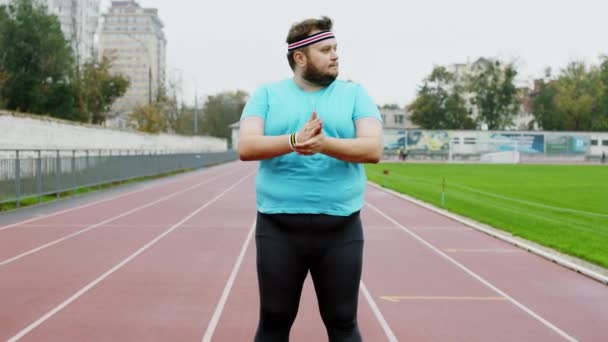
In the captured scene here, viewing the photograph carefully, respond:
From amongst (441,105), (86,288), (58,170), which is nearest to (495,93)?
(441,105)

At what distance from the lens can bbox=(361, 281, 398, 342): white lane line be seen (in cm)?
533

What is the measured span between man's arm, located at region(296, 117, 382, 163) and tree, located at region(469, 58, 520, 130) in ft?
289

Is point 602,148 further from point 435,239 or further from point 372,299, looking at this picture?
point 372,299

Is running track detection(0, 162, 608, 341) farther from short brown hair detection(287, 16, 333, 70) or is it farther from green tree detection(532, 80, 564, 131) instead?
green tree detection(532, 80, 564, 131)

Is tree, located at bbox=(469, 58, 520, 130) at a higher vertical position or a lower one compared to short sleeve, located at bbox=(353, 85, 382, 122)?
higher

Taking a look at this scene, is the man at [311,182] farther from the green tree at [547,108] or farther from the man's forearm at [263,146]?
the green tree at [547,108]

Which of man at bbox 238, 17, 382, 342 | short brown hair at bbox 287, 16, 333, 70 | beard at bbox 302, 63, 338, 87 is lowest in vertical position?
man at bbox 238, 17, 382, 342

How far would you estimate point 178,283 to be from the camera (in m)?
7.26

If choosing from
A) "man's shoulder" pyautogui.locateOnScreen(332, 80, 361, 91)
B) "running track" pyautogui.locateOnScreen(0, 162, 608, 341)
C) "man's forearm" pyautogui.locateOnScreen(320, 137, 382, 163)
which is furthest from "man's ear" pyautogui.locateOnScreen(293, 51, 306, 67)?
"running track" pyautogui.locateOnScreen(0, 162, 608, 341)

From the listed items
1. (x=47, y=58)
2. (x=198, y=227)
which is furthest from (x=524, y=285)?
(x=47, y=58)

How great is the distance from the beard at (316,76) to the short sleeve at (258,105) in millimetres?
179

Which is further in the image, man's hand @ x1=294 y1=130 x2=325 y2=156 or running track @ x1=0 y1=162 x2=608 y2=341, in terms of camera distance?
running track @ x1=0 y1=162 x2=608 y2=341

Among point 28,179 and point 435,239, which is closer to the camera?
point 435,239

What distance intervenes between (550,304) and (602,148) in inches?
2762
